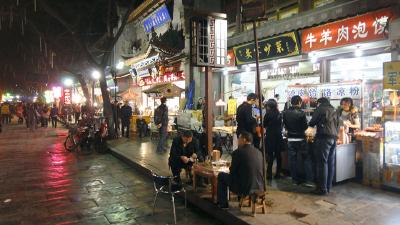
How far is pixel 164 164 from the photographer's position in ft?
35.6

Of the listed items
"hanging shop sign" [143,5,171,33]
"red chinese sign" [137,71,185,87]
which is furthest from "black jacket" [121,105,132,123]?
"hanging shop sign" [143,5,171,33]

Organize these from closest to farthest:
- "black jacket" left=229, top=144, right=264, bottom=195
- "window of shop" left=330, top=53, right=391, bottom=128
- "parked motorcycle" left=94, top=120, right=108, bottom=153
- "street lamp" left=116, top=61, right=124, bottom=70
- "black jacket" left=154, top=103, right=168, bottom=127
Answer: "black jacket" left=229, top=144, right=264, bottom=195
"window of shop" left=330, top=53, right=391, bottom=128
"black jacket" left=154, top=103, right=168, bottom=127
"parked motorcycle" left=94, top=120, right=108, bottom=153
"street lamp" left=116, top=61, right=124, bottom=70

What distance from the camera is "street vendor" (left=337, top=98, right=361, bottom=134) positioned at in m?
8.23

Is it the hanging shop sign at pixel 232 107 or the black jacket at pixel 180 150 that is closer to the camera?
the black jacket at pixel 180 150

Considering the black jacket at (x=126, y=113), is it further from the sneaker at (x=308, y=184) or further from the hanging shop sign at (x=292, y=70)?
the sneaker at (x=308, y=184)

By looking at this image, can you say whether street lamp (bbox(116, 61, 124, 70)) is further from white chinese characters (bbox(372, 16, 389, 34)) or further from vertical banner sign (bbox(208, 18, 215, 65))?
white chinese characters (bbox(372, 16, 389, 34))

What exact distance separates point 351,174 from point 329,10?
5.08 m

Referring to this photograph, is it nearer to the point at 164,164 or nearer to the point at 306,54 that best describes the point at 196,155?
the point at 164,164

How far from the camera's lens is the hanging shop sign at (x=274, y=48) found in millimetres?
11039

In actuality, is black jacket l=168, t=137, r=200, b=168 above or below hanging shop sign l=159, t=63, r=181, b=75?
below

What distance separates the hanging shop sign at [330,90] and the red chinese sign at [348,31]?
50.9 inches

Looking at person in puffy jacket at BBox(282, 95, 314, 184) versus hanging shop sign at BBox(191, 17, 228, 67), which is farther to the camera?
hanging shop sign at BBox(191, 17, 228, 67)

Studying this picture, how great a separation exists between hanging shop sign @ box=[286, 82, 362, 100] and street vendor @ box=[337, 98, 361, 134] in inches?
17.8

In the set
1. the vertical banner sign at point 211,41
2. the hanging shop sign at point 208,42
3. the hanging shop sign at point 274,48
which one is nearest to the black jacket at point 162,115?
the hanging shop sign at point 274,48
